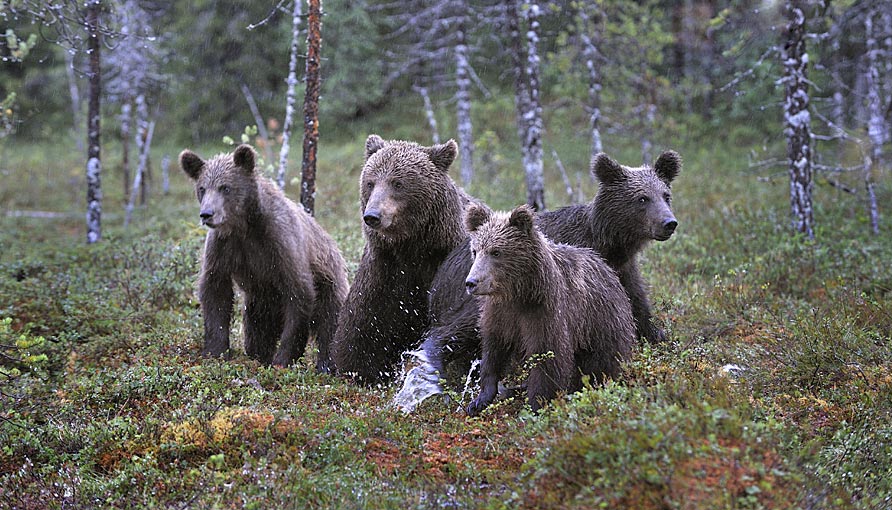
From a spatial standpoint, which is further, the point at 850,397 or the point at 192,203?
the point at 192,203

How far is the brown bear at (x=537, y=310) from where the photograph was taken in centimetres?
695

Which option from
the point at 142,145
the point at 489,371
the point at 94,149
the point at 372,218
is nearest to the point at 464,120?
the point at 142,145

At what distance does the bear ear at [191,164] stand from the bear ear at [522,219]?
4.18 metres

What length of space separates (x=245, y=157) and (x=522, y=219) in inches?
151

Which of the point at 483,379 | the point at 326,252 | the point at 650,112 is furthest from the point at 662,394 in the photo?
the point at 650,112

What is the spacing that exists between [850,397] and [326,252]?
20.0 feet

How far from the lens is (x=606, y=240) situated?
9.20 meters

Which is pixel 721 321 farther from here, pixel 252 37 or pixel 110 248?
pixel 252 37

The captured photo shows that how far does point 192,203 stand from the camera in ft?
85.6

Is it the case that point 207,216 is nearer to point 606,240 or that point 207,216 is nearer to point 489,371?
point 489,371

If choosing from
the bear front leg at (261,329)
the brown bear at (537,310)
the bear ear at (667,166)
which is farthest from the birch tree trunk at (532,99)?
the brown bear at (537,310)

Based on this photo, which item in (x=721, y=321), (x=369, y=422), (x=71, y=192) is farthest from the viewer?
(x=71, y=192)

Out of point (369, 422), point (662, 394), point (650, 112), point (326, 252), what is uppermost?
point (650, 112)

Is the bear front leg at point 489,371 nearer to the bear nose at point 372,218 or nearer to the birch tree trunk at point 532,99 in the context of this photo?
the bear nose at point 372,218
